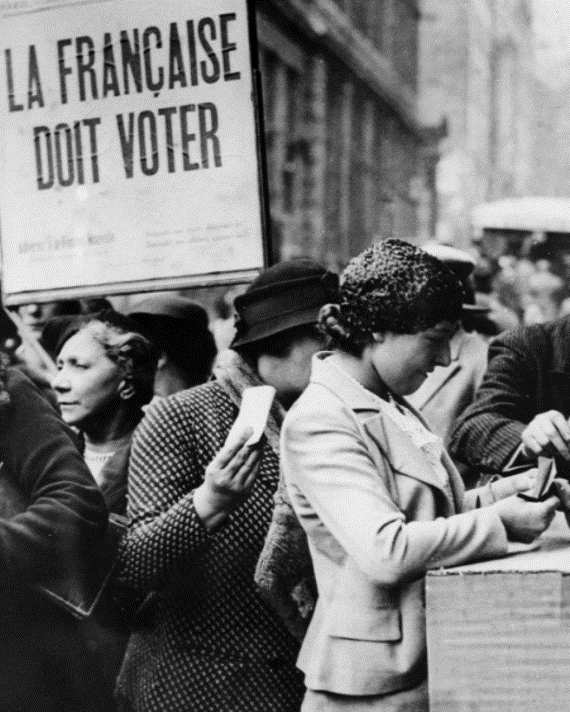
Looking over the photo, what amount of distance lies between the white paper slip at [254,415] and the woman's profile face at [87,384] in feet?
4.30

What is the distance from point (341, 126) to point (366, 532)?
17.8 meters

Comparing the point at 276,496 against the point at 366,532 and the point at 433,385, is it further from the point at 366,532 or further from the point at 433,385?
the point at 433,385

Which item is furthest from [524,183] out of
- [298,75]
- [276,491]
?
[276,491]

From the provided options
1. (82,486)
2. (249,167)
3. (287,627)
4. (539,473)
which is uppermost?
(249,167)

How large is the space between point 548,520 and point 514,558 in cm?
12

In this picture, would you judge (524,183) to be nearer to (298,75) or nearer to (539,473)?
(298,75)

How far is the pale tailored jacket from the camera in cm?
257

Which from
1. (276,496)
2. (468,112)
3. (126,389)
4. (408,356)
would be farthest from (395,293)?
(468,112)

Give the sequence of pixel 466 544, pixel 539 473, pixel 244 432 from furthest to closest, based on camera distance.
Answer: pixel 244 432 → pixel 539 473 → pixel 466 544

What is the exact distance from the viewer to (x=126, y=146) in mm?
4551

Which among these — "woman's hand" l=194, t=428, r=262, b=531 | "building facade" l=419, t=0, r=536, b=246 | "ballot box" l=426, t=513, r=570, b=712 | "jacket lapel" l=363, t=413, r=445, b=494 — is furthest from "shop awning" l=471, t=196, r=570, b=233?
"ballot box" l=426, t=513, r=570, b=712

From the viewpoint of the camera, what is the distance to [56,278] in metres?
4.64

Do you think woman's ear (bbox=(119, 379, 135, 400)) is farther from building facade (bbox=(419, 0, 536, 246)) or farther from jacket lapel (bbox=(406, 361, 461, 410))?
building facade (bbox=(419, 0, 536, 246))

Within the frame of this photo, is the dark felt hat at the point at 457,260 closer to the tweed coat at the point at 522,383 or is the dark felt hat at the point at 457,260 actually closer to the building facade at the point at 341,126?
the tweed coat at the point at 522,383
